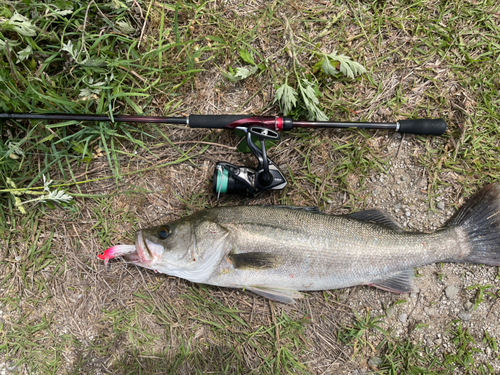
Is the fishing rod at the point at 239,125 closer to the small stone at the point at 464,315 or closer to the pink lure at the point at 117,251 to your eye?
the pink lure at the point at 117,251

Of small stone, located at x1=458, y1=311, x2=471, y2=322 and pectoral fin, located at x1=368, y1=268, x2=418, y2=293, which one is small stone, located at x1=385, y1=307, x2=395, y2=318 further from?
small stone, located at x1=458, y1=311, x2=471, y2=322

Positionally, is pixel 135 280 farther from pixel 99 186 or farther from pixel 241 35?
pixel 241 35

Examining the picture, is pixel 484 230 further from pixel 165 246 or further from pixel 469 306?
pixel 165 246

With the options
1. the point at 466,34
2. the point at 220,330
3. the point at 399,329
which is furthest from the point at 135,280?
the point at 466,34

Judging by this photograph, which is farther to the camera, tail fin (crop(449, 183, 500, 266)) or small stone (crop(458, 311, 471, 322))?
small stone (crop(458, 311, 471, 322))

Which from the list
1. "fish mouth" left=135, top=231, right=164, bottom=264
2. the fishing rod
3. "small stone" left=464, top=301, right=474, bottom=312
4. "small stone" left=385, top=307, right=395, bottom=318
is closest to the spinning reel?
the fishing rod

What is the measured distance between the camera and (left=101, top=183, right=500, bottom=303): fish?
98.7 inches

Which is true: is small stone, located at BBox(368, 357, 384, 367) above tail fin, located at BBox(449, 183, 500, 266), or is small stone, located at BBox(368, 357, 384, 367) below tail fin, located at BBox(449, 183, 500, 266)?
below

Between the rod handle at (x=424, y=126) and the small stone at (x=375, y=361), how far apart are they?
2.39 metres

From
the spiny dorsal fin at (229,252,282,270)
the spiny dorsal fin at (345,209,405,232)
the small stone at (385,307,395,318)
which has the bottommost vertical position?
the small stone at (385,307,395,318)

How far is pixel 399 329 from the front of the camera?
2.97 meters

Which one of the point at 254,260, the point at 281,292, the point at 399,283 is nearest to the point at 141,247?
the point at 254,260

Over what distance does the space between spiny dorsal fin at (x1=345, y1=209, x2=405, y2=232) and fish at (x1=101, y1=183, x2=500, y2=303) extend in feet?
0.21

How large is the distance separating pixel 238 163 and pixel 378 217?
60.5 inches
